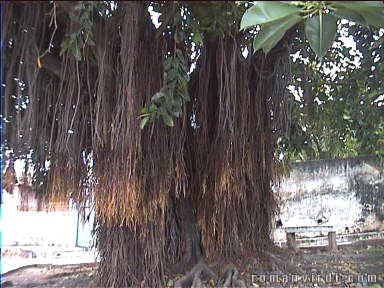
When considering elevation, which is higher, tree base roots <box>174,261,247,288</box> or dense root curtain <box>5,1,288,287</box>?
dense root curtain <box>5,1,288,287</box>

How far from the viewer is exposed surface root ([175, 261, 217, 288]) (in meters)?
3.34

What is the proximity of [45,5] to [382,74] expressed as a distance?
2823 millimetres

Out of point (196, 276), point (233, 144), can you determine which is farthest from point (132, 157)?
point (196, 276)

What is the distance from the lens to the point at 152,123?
312 centimetres

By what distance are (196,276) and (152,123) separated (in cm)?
127

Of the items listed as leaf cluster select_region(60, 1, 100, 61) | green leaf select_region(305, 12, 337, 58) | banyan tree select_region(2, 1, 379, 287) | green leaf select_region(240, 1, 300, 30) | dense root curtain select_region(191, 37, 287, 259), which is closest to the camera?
green leaf select_region(240, 1, 300, 30)

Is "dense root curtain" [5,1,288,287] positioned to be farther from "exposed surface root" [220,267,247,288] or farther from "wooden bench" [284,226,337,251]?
"wooden bench" [284,226,337,251]

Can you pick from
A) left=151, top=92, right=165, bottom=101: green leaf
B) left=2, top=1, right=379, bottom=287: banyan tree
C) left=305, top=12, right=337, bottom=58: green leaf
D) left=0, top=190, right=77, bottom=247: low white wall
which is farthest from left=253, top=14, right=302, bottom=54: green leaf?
left=0, top=190, right=77, bottom=247: low white wall

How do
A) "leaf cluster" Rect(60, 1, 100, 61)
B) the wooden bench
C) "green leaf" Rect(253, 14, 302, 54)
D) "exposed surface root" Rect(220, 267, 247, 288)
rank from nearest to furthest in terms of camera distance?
"green leaf" Rect(253, 14, 302, 54), "leaf cluster" Rect(60, 1, 100, 61), "exposed surface root" Rect(220, 267, 247, 288), the wooden bench

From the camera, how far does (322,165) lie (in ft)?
21.2

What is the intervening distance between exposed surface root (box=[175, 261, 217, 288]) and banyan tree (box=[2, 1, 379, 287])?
1cm

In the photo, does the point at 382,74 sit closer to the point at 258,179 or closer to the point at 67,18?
the point at 258,179

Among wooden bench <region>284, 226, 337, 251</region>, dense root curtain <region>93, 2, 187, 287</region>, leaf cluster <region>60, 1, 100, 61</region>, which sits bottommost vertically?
wooden bench <region>284, 226, 337, 251</region>

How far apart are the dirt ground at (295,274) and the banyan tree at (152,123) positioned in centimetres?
20
